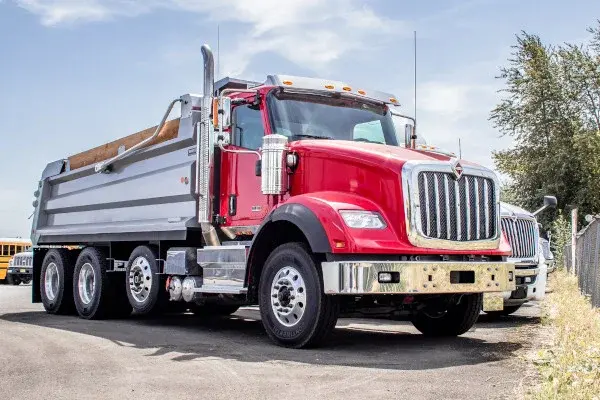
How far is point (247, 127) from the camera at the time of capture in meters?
9.21

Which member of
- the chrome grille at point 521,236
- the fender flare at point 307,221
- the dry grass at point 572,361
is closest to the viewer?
the dry grass at point 572,361

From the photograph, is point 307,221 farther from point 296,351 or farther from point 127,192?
point 127,192

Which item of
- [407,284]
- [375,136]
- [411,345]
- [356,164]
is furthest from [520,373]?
[375,136]

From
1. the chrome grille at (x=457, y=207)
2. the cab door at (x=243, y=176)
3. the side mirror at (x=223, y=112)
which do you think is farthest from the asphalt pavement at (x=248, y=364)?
the side mirror at (x=223, y=112)

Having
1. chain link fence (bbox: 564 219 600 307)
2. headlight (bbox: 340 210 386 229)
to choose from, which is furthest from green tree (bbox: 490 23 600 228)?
headlight (bbox: 340 210 386 229)

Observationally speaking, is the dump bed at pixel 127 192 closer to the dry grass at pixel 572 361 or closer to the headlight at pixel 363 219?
the headlight at pixel 363 219

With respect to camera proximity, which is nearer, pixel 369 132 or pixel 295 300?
pixel 295 300

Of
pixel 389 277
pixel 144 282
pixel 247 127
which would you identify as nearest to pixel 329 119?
pixel 247 127

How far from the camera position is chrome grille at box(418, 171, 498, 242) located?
7844 mm

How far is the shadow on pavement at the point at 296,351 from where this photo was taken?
734 cm

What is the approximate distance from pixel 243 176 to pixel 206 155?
2.38 feet

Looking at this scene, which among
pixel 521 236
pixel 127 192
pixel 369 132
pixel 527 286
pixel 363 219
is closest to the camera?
pixel 363 219

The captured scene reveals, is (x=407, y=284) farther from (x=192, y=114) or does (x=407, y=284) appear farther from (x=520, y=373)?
(x=192, y=114)

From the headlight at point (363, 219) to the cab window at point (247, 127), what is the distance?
70.1 inches
